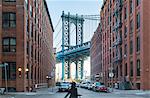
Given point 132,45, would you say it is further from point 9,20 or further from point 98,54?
point 98,54

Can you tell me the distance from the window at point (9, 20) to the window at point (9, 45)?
1.81 m

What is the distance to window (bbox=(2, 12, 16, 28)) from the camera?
50.8 m

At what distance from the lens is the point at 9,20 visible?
50.8 m

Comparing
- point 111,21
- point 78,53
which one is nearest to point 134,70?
point 111,21

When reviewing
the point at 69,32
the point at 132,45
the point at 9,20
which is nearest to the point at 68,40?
the point at 69,32

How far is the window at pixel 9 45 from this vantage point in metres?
50.6

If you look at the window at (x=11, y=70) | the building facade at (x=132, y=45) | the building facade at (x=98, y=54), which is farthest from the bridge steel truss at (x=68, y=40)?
the window at (x=11, y=70)

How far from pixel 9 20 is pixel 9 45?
324cm

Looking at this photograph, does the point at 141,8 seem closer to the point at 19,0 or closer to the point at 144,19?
the point at 144,19

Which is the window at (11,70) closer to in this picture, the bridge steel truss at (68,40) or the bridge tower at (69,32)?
the bridge steel truss at (68,40)

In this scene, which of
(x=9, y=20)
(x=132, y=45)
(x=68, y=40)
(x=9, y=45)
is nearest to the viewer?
(x=9, y=45)

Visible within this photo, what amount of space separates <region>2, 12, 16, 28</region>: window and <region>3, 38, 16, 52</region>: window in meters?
1.81

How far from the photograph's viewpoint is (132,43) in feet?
222

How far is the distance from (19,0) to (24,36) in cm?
466
